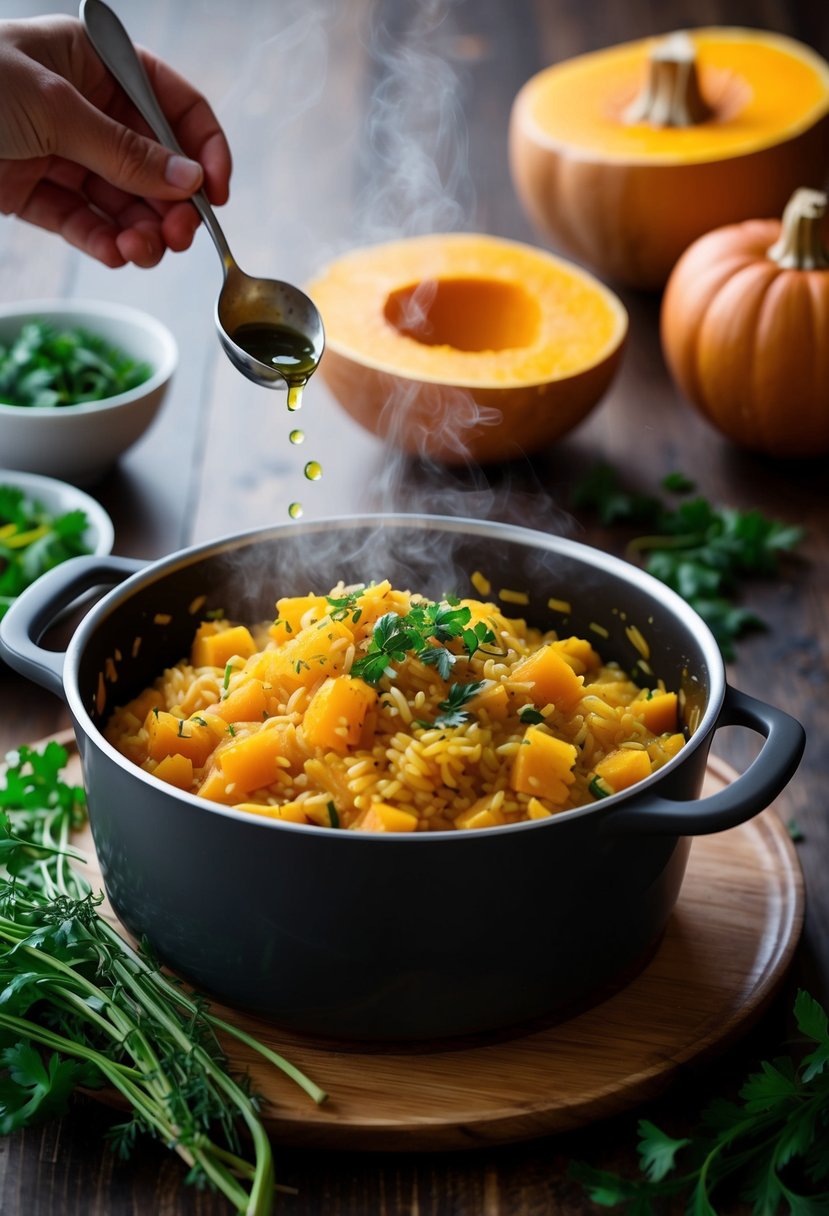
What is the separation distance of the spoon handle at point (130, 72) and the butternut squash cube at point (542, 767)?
1.11 m

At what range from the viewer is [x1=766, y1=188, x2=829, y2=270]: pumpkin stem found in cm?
353

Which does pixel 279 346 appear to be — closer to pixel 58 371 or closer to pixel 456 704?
pixel 456 704

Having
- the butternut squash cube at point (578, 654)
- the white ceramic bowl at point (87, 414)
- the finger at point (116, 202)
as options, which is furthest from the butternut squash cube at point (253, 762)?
the white ceramic bowl at point (87, 414)

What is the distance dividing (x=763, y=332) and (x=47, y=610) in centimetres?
208

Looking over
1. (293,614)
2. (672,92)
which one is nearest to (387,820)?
(293,614)

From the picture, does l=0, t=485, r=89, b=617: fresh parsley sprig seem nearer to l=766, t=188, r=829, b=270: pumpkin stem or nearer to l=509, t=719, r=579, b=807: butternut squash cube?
l=509, t=719, r=579, b=807: butternut squash cube

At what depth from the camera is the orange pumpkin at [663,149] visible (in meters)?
4.17

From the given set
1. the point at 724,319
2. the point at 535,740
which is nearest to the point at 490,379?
the point at 724,319

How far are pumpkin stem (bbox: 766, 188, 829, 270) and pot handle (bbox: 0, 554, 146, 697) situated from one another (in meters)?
2.04

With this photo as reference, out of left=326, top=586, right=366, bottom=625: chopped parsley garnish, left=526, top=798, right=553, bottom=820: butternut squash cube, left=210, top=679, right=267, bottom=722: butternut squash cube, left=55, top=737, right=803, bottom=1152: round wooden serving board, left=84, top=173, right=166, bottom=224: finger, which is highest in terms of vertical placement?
left=84, top=173, right=166, bottom=224: finger

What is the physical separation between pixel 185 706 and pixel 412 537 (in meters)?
0.49

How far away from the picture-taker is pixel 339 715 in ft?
6.33

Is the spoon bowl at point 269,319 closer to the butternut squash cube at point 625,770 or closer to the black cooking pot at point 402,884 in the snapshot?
the black cooking pot at point 402,884

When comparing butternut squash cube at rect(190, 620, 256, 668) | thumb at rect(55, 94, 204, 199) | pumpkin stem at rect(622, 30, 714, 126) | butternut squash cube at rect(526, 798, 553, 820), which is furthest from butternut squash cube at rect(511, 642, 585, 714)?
pumpkin stem at rect(622, 30, 714, 126)
